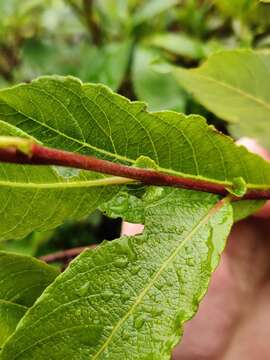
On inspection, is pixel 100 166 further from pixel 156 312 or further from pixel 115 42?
pixel 115 42

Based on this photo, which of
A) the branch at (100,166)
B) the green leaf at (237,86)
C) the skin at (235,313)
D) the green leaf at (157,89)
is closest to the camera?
the branch at (100,166)

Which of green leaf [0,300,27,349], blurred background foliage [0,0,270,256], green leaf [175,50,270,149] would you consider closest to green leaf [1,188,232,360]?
green leaf [0,300,27,349]

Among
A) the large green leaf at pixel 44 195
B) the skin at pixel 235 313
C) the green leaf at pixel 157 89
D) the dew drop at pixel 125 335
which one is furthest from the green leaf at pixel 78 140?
the green leaf at pixel 157 89

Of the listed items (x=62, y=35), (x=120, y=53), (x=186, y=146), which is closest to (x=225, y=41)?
(x=120, y=53)

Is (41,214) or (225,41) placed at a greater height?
(225,41)

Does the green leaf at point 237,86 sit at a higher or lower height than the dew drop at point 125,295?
higher

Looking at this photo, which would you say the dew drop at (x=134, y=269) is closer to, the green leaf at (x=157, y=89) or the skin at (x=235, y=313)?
the skin at (x=235, y=313)

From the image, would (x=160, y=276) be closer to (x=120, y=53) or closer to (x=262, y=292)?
(x=262, y=292)
